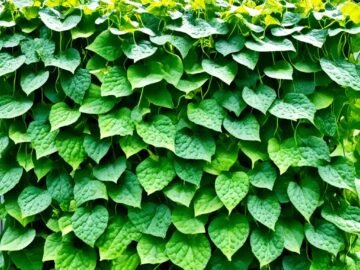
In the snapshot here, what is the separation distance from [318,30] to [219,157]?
54 centimetres

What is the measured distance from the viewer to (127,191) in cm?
169

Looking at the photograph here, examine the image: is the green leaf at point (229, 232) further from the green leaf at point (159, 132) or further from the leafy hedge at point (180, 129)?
the green leaf at point (159, 132)

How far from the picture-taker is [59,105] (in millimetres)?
1705

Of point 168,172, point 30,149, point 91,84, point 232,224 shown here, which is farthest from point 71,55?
point 232,224

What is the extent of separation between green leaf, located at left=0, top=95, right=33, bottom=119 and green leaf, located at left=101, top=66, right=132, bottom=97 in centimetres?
28

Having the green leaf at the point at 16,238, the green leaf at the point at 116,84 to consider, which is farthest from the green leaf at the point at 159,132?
the green leaf at the point at 16,238

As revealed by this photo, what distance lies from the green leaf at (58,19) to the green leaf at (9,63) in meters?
0.16

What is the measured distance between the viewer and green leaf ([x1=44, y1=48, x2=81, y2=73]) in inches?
65.6

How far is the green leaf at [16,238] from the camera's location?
176 cm

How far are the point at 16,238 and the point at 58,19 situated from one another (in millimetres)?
787

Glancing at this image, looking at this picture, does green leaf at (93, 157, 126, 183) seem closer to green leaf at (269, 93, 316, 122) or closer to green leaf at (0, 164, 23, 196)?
green leaf at (0, 164, 23, 196)

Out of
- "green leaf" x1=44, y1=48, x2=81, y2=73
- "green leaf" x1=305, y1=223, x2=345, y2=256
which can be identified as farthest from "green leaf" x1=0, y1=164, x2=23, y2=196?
"green leaf" x1=305, y1=223, x2=345, y2=256

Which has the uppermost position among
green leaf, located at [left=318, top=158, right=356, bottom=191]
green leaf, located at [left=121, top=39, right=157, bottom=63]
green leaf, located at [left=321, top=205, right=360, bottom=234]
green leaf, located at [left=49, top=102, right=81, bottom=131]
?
green leaf, located at [left=121, top=39, right=157, bottom=63]

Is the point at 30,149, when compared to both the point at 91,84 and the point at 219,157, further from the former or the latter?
the point at 219,157
